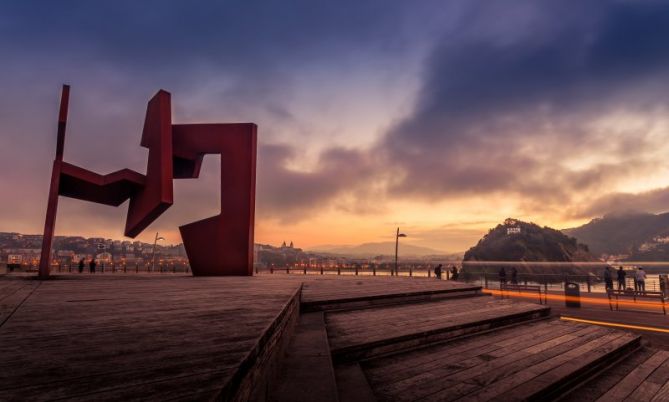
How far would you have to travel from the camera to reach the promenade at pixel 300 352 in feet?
5.69

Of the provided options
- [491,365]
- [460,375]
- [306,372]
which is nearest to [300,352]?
[306,372]

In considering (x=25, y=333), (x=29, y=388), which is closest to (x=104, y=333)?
(x=25, y=333)

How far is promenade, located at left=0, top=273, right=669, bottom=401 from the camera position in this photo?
1.74m

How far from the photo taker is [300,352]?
3.49 metres

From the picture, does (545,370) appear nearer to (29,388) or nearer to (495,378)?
(495,378)

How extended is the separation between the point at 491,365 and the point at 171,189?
1184 centimetres

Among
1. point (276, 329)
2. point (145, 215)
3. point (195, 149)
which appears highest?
point (195, 149)

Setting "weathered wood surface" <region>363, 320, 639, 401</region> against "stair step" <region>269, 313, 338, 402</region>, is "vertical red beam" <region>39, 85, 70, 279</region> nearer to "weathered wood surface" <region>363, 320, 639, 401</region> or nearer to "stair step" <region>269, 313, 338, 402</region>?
"stair step" <region>269, 313, 338, 402</region>

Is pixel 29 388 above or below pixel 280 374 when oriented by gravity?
above

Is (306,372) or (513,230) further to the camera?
(513,230)

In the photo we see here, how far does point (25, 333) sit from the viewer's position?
2.82 meters

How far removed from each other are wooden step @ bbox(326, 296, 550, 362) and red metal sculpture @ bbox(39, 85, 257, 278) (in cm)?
833

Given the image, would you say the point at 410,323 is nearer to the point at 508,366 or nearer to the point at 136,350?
the point at 508,366

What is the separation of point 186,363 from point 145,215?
41.2 ft
